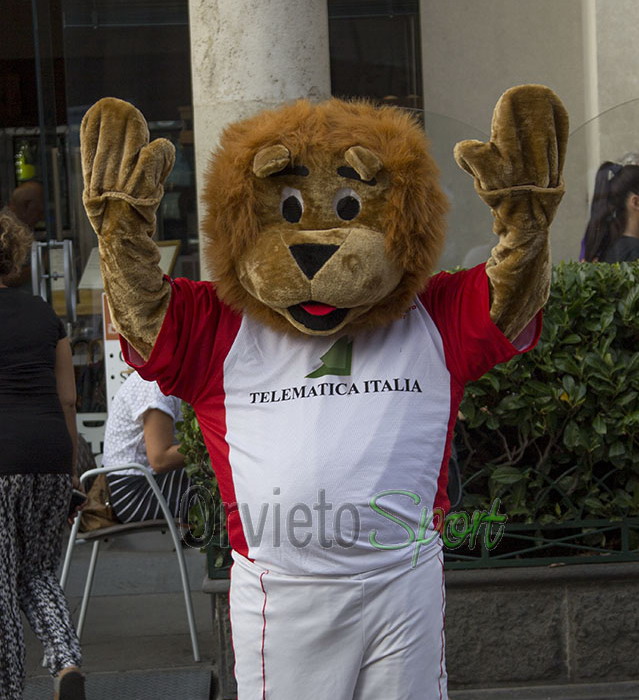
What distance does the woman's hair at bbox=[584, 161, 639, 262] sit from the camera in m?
5.91

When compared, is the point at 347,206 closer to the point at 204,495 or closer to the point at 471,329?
the point at 471,329

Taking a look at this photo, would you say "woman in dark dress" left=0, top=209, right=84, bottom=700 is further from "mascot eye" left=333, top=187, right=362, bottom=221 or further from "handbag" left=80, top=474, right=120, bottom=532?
"mascot eye" left=333, top=187, right=362, bottom=221

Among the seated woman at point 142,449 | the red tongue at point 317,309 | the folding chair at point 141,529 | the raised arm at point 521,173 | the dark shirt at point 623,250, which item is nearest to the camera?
the raised arm at point 521,173

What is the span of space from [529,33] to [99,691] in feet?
17.1

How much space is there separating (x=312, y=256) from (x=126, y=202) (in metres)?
0.44

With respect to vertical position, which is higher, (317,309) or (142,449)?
(317,309)

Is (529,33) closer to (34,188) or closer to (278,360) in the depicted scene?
(34,188)

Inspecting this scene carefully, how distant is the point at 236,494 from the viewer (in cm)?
285

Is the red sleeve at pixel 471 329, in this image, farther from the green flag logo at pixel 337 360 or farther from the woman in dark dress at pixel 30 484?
the woman in dark dress at pixel 30 484

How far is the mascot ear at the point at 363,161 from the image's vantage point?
8.96ft

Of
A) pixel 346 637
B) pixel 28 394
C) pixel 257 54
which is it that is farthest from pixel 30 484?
pixel 257 54

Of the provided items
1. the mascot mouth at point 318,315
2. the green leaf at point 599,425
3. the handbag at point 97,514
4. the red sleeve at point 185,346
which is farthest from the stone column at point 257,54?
the mascot mouth at point 318,315

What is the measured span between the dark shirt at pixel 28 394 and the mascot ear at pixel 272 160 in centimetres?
211

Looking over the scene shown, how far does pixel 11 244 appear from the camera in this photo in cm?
470
